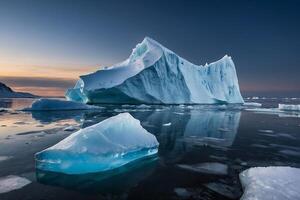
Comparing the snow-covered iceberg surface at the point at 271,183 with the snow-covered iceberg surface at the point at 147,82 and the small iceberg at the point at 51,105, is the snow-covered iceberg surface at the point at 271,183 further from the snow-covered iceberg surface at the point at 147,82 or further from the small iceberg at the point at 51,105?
the snow-covered iceberg surface at the point at 147,82

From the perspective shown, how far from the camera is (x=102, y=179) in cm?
419

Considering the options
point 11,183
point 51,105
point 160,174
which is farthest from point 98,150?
point 51,105

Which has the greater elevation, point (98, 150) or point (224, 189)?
point (98, 150)

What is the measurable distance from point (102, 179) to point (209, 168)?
210 centimetres

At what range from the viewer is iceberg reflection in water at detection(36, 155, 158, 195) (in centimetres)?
378

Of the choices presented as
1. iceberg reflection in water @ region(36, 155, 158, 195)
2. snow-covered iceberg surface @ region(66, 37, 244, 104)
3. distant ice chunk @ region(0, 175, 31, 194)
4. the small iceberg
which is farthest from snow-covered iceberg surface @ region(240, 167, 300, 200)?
snow-covered iceberg surface @ region(66, 37, 244, 104)

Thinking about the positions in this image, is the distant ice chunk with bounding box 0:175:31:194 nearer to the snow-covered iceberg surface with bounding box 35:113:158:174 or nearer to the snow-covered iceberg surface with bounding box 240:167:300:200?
the snow-covered iceberg surface with bounding box 35:113:158:174

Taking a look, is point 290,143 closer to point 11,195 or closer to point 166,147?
point 166,147

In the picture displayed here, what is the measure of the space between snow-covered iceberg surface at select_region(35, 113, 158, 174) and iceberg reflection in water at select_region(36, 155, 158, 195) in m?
0.14

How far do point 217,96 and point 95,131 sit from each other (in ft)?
131

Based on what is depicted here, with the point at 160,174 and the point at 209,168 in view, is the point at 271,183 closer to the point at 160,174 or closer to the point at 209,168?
the point at 209,168

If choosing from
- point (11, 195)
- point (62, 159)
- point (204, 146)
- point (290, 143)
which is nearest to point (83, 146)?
point (62, 159)

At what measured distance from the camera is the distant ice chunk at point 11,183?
3.59 m

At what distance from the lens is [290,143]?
7980mm
